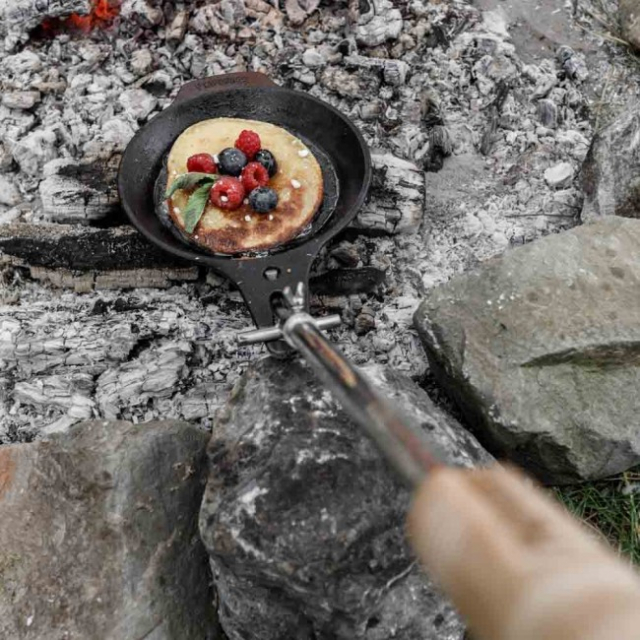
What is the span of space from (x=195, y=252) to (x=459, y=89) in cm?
153

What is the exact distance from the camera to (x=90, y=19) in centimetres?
345

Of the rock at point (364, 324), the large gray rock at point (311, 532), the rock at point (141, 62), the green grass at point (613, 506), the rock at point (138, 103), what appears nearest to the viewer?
the large gray rock at point (311, 532)

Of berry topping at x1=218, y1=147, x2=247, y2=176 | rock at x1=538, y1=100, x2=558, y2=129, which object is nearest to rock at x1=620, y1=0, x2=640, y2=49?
rock at x1=538, y1=100, x2=558, y2=129

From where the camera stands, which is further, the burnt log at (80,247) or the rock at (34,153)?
the rock at (34,153)

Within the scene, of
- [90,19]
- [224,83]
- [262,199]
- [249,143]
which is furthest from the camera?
[90,19]

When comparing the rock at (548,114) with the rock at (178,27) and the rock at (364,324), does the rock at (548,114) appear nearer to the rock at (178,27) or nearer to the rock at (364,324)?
the rock at (364,324)

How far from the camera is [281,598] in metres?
1.77

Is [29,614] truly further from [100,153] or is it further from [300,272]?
[100,153]

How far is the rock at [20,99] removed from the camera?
125 inches

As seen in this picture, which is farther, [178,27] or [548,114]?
[178,27]

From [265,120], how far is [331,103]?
37 cm

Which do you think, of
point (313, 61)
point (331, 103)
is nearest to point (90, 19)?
point (313, 61)

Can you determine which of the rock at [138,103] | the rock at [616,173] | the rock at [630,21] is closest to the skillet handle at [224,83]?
the rock at [138,103]

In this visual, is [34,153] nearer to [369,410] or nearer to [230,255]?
[230,255]
